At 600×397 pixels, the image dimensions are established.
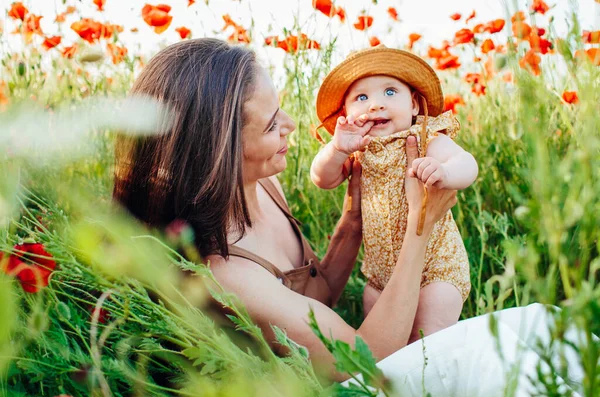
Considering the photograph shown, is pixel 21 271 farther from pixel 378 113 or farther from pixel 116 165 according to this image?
pixel 378 113

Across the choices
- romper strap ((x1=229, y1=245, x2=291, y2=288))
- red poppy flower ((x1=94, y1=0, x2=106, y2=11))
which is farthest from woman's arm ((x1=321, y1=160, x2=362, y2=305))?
red poppy flower ((x1=94, y1=0, x2=106, y2=11))

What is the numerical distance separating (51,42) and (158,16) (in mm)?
487

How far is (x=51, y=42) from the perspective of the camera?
254 cm

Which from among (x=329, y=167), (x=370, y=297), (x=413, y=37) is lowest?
(x=370, y=297)

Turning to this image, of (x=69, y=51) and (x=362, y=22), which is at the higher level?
(x=362, y=22)

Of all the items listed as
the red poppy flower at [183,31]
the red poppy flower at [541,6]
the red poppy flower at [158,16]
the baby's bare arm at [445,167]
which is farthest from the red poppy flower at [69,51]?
the red poppy flower at [541,6]

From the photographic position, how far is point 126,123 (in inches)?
72.6

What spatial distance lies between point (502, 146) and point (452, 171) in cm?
107

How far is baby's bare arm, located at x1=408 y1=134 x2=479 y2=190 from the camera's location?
1.52 meters

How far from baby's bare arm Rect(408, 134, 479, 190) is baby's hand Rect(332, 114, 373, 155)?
0.19 m

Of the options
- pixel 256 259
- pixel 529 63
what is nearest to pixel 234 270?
pixel 256 259

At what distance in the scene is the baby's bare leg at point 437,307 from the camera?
1.69 m

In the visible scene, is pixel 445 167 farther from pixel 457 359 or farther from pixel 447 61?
pixel 447 61

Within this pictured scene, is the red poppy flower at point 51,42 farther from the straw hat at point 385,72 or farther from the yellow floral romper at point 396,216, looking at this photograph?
the yellow floral romper at point 396,216
